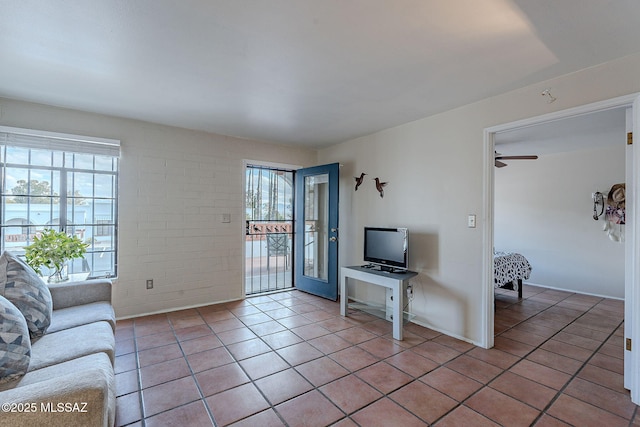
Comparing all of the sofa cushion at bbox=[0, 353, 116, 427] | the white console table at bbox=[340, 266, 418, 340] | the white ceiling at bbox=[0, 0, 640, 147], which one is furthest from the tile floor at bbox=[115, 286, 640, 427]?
the white ceiling at bbox=[0, 0, 640, 147]

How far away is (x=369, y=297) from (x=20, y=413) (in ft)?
11.9

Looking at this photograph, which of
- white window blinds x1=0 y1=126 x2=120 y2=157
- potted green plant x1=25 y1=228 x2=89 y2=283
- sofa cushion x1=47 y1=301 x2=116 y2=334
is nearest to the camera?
sofa cushion x1=47 y1=301 x2=116 y2=334

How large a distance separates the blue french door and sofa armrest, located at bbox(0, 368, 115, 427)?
3.34 m

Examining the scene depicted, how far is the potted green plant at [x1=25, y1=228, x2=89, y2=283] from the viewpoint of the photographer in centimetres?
261

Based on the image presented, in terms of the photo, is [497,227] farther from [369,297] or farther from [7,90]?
[7,90]

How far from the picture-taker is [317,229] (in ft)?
15.6

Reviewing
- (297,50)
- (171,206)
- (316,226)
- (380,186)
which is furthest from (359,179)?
(171,206)

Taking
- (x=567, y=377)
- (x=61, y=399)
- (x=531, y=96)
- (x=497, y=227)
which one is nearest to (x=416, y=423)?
(x=567, y=377)

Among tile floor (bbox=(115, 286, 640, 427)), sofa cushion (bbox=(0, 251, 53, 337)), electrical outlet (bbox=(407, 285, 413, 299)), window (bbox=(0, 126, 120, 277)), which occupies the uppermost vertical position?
window (bbox=(0, 126, 120, 277))

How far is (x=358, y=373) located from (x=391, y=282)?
3.49 ft

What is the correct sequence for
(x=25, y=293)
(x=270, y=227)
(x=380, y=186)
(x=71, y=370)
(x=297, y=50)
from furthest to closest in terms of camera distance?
(x=270, y=227), (x=380, y=186), (x=297, y=50), (x=25, y=293), (x=71, y=370)

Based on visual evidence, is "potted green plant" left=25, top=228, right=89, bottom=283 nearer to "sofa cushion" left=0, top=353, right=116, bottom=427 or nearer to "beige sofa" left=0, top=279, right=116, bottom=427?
"beige sofa" left=0, top=279, right=116, bottom=427

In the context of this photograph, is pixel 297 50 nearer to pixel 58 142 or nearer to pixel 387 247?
pixel 387 247

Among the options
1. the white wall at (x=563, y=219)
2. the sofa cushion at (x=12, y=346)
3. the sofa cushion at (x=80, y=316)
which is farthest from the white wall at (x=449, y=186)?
the sofa cushion at (x=12, y=346)
